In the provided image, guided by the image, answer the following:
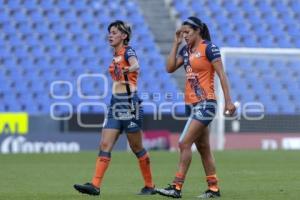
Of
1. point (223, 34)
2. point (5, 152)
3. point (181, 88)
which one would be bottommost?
point (5, 152)

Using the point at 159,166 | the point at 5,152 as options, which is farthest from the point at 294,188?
the point at 5,152

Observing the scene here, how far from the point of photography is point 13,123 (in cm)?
2283

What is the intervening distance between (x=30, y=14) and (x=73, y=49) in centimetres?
188

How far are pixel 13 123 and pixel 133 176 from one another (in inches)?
385

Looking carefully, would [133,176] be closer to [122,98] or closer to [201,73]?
[122,98]

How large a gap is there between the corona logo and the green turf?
2728 millimetres

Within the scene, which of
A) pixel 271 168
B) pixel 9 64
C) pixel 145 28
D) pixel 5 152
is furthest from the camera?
pixel 145 28

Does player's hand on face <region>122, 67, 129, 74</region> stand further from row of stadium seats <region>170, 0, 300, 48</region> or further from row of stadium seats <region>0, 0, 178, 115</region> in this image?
row of stadium seats <region>170, 0, 300, 48</region>

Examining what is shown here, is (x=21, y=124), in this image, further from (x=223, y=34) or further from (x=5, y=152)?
(x=223, y=34)

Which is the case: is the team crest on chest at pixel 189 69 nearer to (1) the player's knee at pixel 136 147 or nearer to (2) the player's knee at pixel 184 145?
(2) the player's knee at pixel 184 145

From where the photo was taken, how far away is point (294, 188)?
10.8 metres

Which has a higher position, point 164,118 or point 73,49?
point 73,49

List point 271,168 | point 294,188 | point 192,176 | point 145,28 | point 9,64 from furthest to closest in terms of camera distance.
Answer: point 145,28, point 9,64, point 271,168, point 192,176, point 294,188

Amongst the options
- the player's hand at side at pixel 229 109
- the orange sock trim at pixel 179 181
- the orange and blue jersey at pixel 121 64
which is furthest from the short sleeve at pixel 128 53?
the orange sock trim at pixel 179 181
